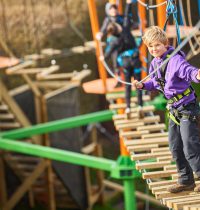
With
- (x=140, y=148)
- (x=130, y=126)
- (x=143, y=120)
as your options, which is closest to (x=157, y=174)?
(x=140, y=148)

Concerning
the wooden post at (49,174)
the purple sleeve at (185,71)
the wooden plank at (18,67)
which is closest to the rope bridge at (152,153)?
the purple sleeve at (185,71)

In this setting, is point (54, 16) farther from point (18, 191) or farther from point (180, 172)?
point (180, 172)

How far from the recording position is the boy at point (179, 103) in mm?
4215

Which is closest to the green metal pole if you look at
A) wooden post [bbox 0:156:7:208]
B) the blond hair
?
wooden post [bbox 0:156:7:208]

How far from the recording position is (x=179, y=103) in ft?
14.2

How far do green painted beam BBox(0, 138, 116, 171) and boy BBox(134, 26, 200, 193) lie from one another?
124 inches

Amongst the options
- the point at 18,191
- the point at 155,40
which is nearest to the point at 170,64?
the point at 155,40

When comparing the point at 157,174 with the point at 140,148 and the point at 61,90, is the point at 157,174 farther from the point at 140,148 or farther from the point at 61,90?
the point at 61,90

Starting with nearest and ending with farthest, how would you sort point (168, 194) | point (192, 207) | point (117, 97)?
point (192, 207), point (168, 194), point (117, 97)

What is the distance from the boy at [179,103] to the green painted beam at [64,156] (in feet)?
10.4

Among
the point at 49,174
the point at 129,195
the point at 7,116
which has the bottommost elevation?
the point at 49,174

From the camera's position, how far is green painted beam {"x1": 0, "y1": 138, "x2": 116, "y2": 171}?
306 inches

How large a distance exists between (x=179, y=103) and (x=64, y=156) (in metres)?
3.87

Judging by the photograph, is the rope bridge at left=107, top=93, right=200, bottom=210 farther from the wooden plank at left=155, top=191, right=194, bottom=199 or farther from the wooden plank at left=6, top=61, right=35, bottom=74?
the wooden plank at left=6, top=61, right=35, bottom=74
